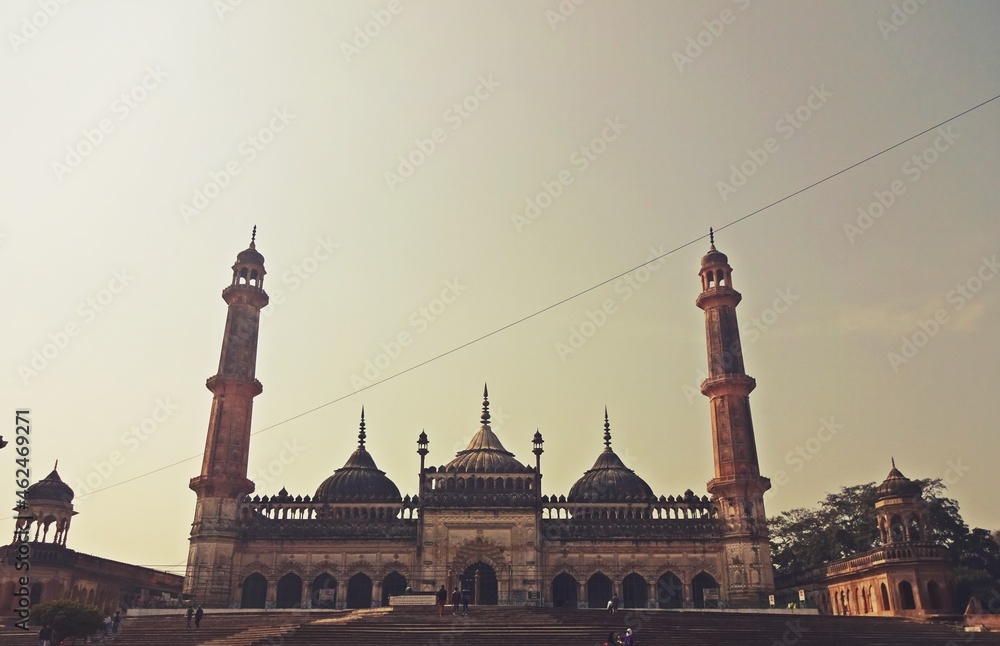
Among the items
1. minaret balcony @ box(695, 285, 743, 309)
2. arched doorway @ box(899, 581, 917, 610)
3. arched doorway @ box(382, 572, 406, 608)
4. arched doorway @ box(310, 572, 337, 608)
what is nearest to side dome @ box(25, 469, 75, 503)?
arched doorway @ box(310, 572, 337, 608)

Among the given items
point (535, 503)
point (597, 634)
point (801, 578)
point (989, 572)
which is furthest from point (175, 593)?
point (989, 572)

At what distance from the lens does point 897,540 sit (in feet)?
118

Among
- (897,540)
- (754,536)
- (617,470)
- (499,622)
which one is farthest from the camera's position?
(617,470)

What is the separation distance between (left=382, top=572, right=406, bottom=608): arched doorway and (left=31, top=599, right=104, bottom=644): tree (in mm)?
14770

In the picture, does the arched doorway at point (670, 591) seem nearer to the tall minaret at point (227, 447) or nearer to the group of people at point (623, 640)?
the group of people at point (623, 640)

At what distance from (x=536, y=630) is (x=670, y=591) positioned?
1616 centimetres

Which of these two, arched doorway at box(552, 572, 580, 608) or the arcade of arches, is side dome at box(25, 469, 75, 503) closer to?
the arcade of arches

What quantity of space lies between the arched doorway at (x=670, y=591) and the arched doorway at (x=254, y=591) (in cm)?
1890

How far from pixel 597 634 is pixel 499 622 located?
364cm

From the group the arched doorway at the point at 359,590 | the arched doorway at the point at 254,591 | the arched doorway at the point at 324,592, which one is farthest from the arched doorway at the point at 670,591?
the arched doorway at the point at 254,591

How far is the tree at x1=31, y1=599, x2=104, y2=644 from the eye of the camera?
1041 inches

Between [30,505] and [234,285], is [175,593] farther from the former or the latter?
[234,285]

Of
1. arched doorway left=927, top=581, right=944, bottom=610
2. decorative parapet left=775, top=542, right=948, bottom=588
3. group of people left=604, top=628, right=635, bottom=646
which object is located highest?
decorative parapet left=775, top=542, right=948, bottom=588

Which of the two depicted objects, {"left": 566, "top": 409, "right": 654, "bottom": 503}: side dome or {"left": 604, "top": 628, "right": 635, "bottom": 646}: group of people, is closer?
{"left": 604, "top": 628, "right": 635, "bottom": 646}: group of people
